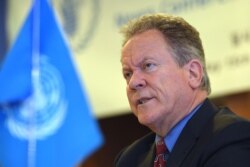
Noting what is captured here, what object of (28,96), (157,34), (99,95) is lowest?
(99,95)

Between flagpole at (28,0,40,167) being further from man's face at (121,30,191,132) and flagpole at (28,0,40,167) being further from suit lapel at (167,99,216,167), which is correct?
suit lapel at (167,99,216,167)

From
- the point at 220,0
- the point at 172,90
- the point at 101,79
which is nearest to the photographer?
the point at 172,90

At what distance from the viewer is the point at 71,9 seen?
3145 mm

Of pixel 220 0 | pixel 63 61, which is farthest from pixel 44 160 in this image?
pixel 220 0

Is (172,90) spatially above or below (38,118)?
above

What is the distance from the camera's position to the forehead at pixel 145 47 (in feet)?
4.67

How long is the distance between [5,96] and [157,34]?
33.9 inches

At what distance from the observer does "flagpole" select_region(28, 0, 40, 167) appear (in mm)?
2102

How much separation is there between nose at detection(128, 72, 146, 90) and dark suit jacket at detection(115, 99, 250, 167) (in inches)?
5.5

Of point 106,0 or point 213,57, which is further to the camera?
point 106,0

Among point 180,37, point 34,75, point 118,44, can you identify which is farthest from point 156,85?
point 118,44

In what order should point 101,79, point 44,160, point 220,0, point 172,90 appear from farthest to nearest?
point 101,79, point 220,0, point 44,160, point 172,90

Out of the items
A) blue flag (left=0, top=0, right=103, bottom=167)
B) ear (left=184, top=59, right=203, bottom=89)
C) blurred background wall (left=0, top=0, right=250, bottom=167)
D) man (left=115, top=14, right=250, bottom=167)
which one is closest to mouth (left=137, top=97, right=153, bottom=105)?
man (left=115, top=14, right=250, bottom=167)

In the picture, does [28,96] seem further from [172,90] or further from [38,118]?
[172,90]
